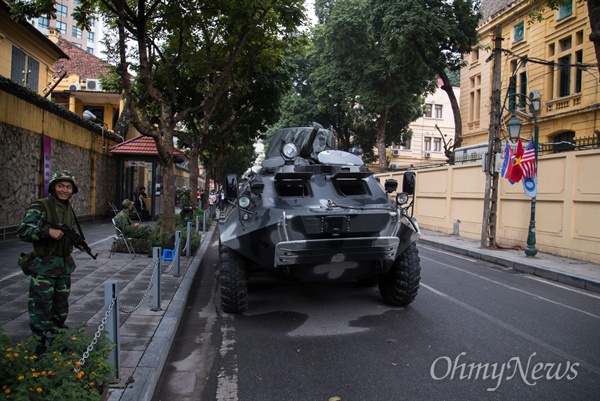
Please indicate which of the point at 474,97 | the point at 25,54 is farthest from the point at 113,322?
the point at 474,97

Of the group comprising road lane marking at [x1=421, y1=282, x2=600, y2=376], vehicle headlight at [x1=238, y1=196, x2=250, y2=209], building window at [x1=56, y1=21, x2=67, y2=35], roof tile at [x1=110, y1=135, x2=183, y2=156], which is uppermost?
building window at [x1=56, y1=21, x2=67, y2=35]

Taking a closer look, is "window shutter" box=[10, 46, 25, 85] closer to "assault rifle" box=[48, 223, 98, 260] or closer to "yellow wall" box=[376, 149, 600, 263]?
"assault rifle" box=[48, 223, 98, 260]

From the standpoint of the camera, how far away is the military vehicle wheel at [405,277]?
625 cm

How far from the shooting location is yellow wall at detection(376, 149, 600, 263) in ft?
38.1

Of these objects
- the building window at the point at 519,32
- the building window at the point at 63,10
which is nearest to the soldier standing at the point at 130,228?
the building window at the point at 519,32

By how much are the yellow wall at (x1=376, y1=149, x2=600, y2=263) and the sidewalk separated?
1.91 feet

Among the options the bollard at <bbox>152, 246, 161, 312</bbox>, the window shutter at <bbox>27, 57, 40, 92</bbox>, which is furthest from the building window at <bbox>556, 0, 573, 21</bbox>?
the bollard at <bbox>152, 246, 161, 312</bbox>

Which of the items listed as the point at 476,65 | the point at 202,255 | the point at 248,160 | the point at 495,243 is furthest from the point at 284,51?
the point at 248,160

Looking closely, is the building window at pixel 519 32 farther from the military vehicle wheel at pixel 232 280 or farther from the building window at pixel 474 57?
the military vehicle wheel at pixel 232 280

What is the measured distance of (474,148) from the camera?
23094 millimetres

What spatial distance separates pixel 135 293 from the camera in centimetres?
673

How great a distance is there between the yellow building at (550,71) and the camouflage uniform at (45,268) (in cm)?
1992

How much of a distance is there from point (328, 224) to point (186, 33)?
8.82 meters

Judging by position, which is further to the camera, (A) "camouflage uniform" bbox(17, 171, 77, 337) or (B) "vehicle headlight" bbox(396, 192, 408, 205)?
(B) "vehicle headlight" bbox(396, 192, 408, 205)
